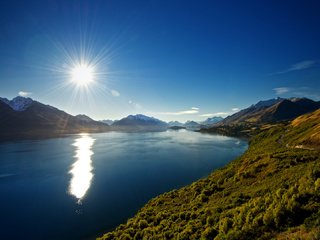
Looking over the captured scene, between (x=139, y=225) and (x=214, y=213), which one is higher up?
(x=214, y=213)

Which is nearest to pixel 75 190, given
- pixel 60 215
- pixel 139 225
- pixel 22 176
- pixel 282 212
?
pixel 60 215

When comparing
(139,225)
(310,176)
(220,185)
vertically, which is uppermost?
(310,176)

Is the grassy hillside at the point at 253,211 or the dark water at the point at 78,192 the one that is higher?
the grassy hillside at the point at 253,211

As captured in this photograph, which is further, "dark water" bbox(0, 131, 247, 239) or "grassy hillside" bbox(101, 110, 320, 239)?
"dark water" bbox(0, 131, 247, 239)

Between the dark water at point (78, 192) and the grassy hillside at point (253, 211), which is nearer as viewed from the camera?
the grassy hillside at point (253, 211)

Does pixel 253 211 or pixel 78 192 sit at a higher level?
pixel 253 211

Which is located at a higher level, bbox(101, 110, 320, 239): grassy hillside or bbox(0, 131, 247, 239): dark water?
bbox(101, 110, 320, 239): grassy hillside

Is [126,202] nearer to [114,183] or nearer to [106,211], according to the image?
[106,211]

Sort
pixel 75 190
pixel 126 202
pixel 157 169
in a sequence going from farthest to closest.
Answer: pixel 157 169
pixel 75 190
pixel 126 202

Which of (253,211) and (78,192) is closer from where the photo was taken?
(253,211)

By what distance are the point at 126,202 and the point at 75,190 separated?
64.7ft

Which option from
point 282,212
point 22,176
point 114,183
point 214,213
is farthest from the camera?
point 22,176

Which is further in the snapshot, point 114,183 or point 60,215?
point 114,183

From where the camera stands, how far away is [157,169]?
85188 millimetres
